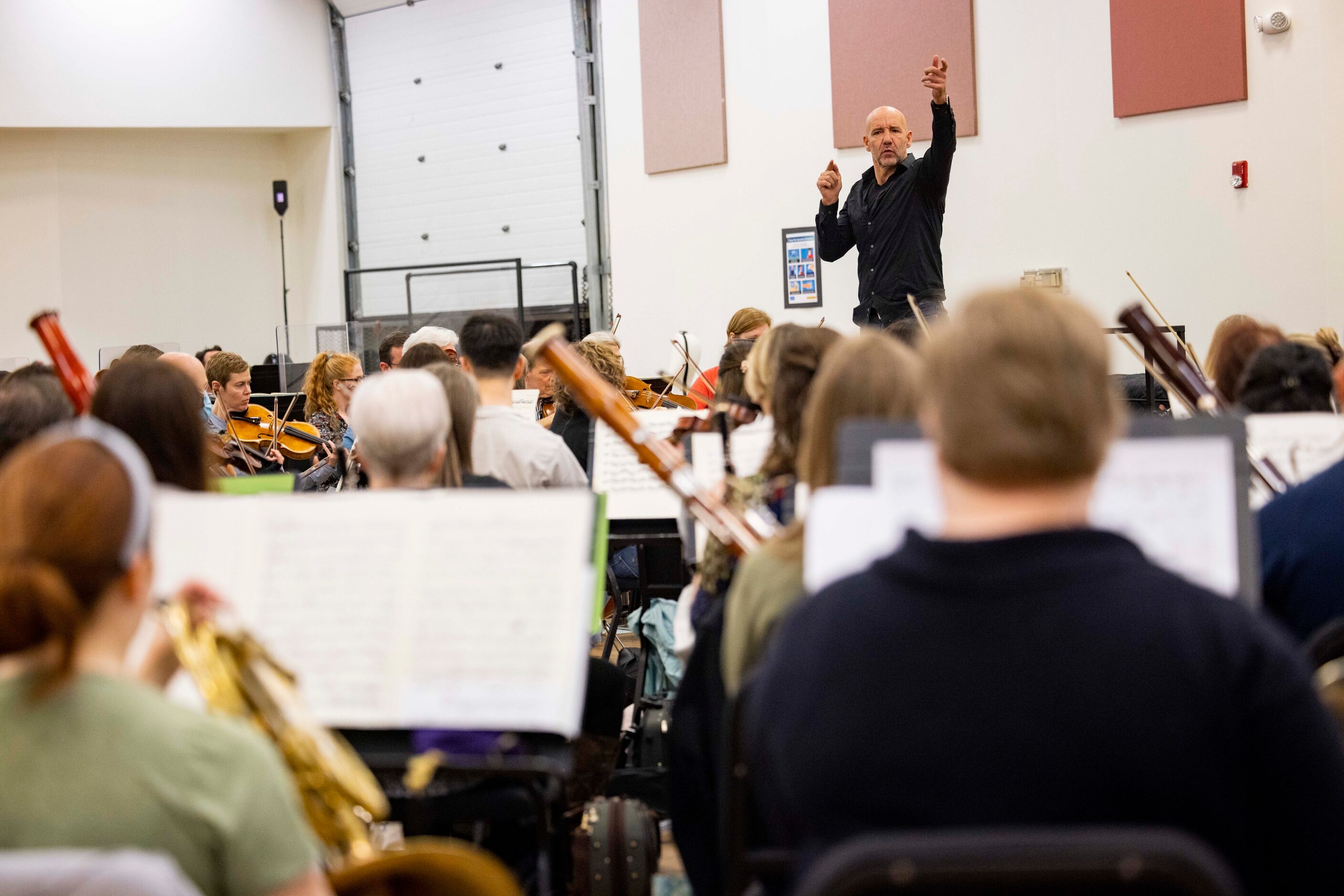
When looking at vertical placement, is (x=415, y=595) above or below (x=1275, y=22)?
below

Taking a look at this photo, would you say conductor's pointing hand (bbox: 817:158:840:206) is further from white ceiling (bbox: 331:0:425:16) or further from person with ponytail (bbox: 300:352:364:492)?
white ceiling (bbox: 331:0:425:16)

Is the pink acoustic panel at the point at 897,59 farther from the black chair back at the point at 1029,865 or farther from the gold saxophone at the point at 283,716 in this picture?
the black chair back at the point at 1029,865

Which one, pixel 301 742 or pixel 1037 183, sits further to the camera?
pixel 1037 183

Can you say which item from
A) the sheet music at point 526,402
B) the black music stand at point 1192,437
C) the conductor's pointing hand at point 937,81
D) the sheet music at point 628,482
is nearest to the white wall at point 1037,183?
the conductor's pointing hand at point 937,81

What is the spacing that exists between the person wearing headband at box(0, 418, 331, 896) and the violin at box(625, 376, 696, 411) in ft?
17.3

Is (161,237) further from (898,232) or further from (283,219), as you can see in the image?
(898,232)

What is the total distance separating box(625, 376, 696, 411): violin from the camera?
654 centimetres

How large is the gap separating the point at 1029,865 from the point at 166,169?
11.6 meters

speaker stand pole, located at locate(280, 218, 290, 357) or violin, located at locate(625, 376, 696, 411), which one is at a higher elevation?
speaker stand pole, located at locate(280, 218, 290, 357)

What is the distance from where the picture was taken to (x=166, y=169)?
11133 mm

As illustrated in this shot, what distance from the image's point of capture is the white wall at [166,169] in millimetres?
10164

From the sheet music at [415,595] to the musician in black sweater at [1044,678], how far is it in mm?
548

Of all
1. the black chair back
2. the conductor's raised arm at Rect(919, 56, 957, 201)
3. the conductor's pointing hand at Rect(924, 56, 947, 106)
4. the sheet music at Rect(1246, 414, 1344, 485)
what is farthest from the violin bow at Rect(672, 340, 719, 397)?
the black chair back

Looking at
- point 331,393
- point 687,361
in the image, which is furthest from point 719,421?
point 687,361
